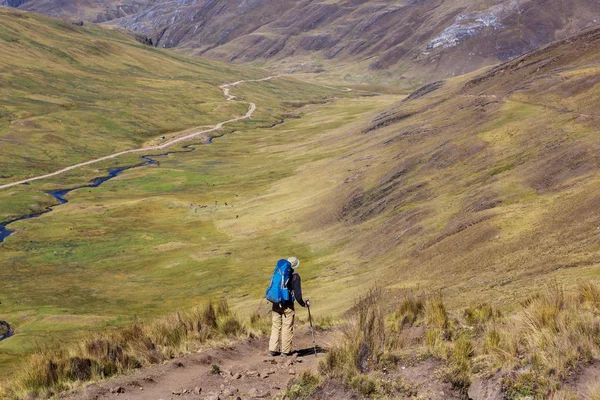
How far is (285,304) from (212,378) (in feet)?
9.63

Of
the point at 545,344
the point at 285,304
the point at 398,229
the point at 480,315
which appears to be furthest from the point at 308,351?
the point at 398,229

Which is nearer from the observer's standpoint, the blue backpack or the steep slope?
the blue backpack

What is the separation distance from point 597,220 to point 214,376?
2241 centimetres

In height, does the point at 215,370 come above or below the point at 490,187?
below

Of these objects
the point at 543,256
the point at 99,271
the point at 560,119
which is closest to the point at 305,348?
the point at 543,256

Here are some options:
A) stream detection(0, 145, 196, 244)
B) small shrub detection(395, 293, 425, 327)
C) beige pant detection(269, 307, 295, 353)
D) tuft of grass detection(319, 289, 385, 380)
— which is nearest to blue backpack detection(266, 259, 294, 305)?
beige pant detection(269, 307, 295, 353)

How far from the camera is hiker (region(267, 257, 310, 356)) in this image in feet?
55.0

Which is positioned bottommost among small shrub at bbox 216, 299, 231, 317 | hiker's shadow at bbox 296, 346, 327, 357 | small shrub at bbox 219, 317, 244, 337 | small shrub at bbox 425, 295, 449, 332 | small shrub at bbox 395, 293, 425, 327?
hiker's shadow at bbox 296, 346, 327, 357

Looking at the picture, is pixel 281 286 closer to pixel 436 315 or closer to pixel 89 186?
pixel 436 315

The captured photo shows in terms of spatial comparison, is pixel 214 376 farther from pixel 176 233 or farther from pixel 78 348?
pixel 176 233

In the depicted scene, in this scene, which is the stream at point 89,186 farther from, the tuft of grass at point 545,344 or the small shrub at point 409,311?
the tuft of grass at point 545,344

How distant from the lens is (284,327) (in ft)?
56.2

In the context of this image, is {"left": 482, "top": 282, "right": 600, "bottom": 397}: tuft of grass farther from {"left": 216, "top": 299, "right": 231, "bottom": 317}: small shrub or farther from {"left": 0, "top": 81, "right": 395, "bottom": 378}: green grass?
{"left": 0, "top": 81, "right": 395, "bottom": 378}: green grass

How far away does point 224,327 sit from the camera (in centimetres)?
1920
